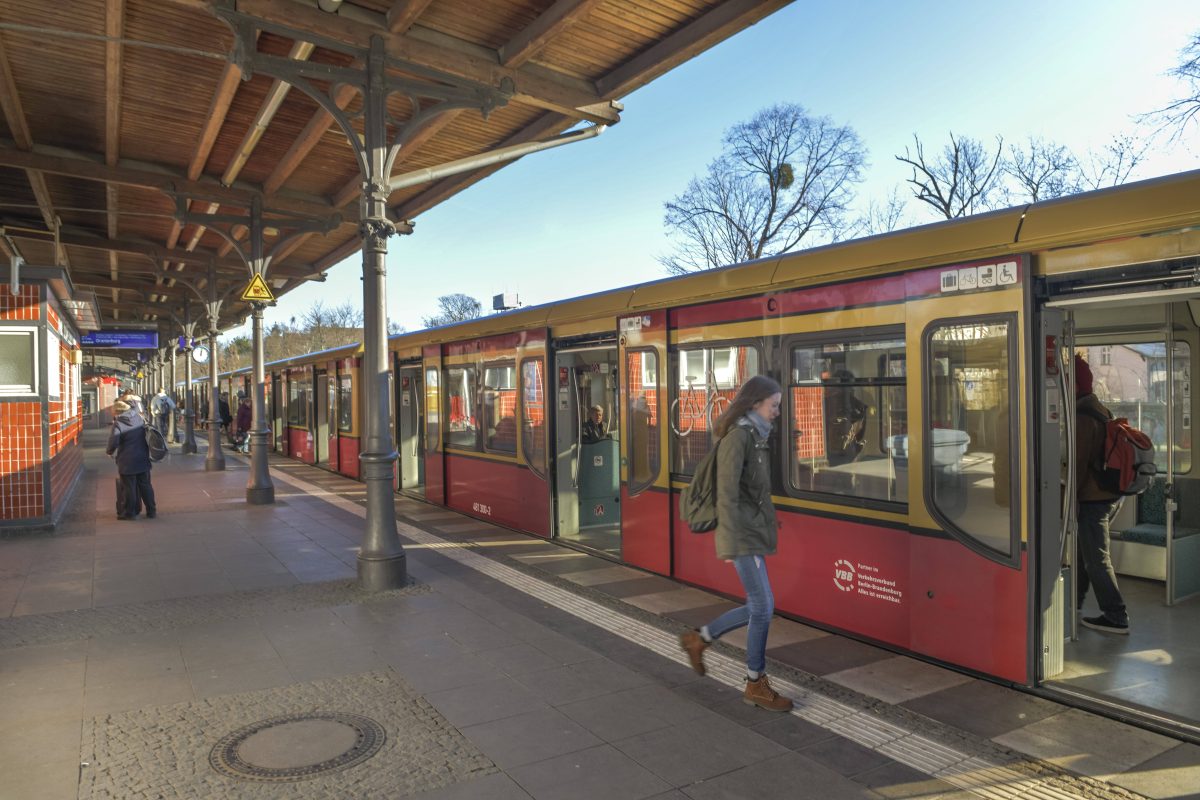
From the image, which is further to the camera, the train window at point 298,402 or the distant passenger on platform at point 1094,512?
the train window at point 298,402

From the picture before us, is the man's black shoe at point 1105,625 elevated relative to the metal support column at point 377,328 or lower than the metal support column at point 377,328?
lower

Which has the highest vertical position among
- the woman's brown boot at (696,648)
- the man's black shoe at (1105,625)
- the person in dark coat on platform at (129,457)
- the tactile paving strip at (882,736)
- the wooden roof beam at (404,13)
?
the wooden roof beam at (404,13)

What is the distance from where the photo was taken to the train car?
4.01 meters

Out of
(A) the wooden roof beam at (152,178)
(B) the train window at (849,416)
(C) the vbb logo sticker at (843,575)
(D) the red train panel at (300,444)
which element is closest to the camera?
(B) the train window at (849,416)

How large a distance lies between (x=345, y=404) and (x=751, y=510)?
1293 cm

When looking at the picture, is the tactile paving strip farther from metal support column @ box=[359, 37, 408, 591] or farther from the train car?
metal support column @ box=[359, 37, 408, 591]

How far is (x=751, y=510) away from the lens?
4074 millimetres

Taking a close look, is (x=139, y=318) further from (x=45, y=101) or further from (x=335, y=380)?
(x=45, y=101)

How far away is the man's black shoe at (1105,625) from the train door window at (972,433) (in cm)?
166

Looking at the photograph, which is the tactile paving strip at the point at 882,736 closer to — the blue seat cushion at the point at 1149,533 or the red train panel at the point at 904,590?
the red train panel at the point at 904,590

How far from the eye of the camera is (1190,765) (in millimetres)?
3375

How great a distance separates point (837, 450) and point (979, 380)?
108 centimetres

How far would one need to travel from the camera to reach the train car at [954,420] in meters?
4.01

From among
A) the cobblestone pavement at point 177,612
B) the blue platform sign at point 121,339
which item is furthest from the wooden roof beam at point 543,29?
the blue platform sign at point 121,339
